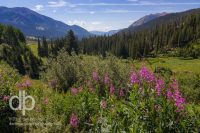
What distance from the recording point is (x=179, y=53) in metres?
123

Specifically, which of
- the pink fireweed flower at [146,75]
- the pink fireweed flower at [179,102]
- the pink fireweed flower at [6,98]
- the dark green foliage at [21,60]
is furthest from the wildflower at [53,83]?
the dark green foliage at [21,60]

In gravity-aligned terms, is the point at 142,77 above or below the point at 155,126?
above

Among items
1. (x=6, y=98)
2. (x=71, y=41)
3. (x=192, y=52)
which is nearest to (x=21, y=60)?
(x=71, y=41)

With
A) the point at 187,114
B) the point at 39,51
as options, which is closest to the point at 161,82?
the point at 187,114

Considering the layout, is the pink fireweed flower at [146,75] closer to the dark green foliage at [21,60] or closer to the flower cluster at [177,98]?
the flower cluster at [177,98]

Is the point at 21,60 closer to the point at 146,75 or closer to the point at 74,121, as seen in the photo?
the point at 74,121

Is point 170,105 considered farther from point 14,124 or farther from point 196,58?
point 196,58

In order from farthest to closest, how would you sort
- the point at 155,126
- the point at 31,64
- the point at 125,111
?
the point at 31,64 → the point at 125,111 → the point at 155,126

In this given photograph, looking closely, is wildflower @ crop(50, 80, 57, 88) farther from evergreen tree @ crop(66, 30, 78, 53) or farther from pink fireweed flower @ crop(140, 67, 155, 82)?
evergreen tree @ crop(66, 30, 78, 53)

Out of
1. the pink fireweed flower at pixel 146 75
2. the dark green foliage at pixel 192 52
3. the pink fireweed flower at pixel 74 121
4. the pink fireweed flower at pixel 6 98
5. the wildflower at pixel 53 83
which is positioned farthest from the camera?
the dark green foliage at pixel 192 52

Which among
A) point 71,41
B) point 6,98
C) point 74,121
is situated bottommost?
point 74,121

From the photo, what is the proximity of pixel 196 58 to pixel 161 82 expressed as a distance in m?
113

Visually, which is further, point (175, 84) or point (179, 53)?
point (179, 53)

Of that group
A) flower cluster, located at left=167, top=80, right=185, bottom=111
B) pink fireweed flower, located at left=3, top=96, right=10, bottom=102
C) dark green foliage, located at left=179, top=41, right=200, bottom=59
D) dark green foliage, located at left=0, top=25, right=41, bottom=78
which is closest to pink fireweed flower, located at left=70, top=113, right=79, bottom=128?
pink fireweed flower, located at left=3, top=96, right=10, bottom=102
